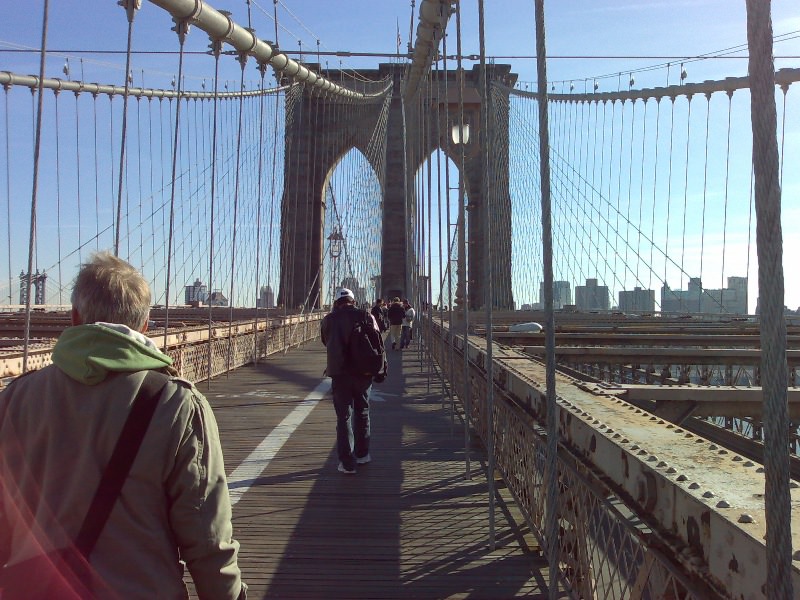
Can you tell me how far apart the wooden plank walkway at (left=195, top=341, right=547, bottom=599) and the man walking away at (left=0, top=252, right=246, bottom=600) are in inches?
59.8

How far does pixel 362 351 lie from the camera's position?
4.74 m

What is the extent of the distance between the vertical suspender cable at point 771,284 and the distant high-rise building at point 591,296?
20.8 meters

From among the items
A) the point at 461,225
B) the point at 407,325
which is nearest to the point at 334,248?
the point at 407,325

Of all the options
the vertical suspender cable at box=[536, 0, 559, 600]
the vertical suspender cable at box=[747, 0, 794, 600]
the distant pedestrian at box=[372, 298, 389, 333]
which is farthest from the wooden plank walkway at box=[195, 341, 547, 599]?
the distant pedestrian at box=[372, 298, 389, 333]

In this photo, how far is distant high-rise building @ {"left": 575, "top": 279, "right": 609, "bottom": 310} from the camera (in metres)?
21.8

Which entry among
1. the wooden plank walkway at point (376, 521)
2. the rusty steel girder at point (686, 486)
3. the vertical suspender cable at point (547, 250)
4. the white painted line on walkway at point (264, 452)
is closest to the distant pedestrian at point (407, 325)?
the white painted line on walkway at point (264, 452)

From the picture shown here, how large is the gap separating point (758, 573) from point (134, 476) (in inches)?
38.3

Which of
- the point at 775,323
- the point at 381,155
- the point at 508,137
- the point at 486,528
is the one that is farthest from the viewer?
the point at 381,155

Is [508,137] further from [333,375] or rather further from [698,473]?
[698,473]

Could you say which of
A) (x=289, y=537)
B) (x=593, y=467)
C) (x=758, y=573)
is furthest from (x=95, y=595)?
(x=289, y=537)

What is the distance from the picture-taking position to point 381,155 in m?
29.1

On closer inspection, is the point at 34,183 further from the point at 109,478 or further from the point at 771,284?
the point at 771,284

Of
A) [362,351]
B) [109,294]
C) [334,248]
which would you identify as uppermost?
[334,248]

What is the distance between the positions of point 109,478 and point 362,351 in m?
3.43
